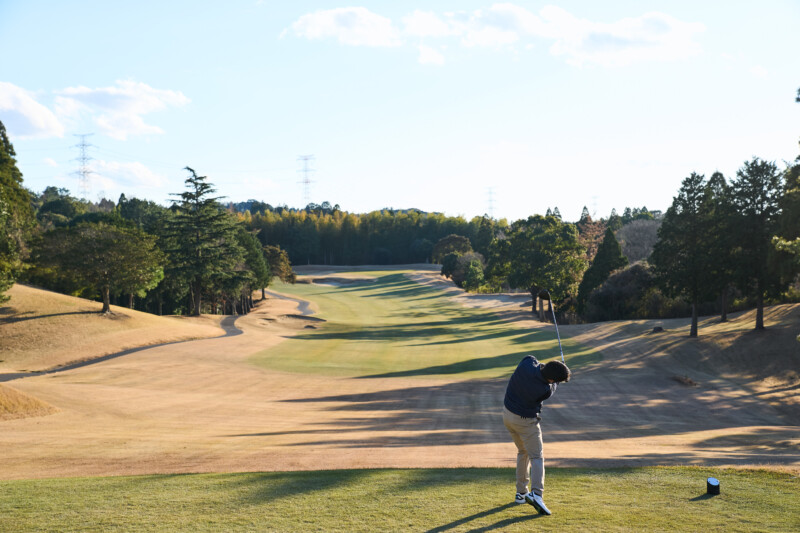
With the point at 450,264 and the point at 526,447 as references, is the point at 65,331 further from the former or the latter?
the point at 450,264

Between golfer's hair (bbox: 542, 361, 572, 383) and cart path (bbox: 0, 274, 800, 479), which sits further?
cart path (bbox: 0, 274, 800, 479)

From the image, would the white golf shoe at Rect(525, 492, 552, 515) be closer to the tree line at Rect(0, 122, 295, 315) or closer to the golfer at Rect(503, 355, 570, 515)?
the golfer at Rect(503, 355, 570, 515)

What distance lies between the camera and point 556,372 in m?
8.48

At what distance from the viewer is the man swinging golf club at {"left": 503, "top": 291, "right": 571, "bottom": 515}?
855 centimetres

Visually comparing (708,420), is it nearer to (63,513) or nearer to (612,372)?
(612,372)

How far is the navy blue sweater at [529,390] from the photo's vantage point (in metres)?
8.67

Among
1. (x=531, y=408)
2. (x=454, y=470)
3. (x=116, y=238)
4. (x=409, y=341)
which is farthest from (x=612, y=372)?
(x=116, y=238)

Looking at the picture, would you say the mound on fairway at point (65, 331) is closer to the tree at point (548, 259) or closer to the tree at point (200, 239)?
the tree at point (200, 239)

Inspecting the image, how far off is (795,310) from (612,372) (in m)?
20.0

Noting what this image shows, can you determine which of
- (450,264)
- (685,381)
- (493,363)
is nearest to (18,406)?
(493,363)

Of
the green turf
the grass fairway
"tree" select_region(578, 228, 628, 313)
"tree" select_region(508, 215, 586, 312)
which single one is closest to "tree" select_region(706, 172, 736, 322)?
the green turf

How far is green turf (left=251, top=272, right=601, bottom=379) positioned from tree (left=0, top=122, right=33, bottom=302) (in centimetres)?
1645

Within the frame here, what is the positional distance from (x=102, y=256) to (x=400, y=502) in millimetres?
39191

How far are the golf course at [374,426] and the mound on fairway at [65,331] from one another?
0.19 meters
